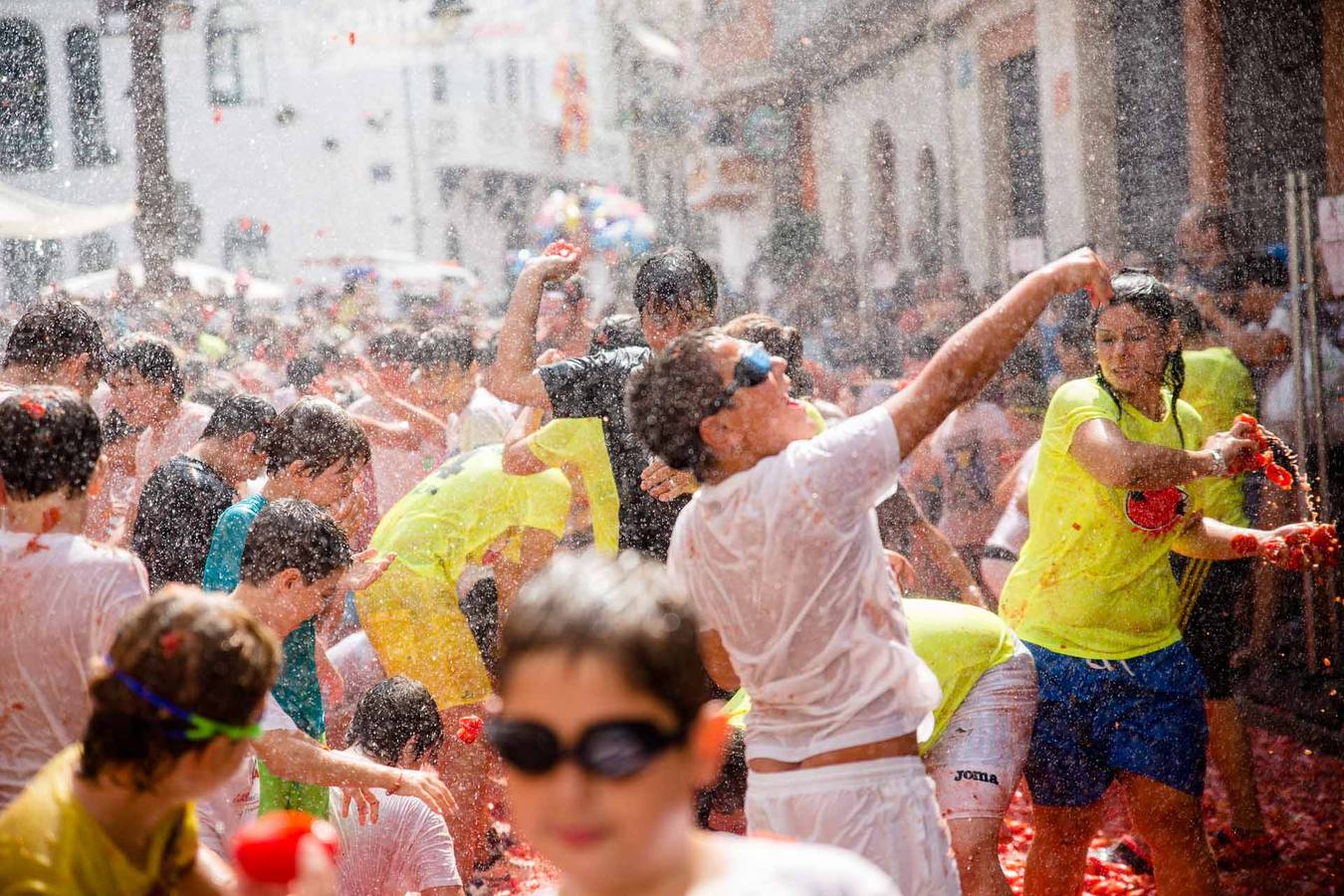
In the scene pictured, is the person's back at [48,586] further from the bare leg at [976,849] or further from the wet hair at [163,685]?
the bare leg at [976,849]

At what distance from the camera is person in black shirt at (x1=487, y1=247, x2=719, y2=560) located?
14.8 feet

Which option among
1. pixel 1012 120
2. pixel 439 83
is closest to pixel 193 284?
pixel 1012 120

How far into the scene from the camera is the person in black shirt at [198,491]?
4996 mm

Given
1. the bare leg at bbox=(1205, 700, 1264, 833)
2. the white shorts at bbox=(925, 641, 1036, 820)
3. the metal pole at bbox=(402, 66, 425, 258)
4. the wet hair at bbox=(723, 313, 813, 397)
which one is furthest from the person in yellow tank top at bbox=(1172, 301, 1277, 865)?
the metal pole at bbox=(402, 66, 425, 258)

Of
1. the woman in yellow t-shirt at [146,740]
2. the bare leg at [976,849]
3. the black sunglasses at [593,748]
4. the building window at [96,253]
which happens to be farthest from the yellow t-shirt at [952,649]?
the building window at [96,253]

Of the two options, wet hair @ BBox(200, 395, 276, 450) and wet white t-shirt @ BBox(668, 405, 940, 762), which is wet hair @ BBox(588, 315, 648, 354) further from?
wet white t-shirt @ BBox(668, 405, 940, 762)

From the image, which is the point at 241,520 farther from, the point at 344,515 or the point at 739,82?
the point at 739,82

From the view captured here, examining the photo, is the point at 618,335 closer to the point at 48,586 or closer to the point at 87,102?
the point at 48,586

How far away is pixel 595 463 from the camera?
499 centimetres

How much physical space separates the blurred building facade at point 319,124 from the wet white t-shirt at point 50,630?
13.1 metres

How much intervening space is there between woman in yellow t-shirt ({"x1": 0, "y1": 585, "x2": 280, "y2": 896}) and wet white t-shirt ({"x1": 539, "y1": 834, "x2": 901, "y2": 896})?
2.58 ft

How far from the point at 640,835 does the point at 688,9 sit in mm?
31520

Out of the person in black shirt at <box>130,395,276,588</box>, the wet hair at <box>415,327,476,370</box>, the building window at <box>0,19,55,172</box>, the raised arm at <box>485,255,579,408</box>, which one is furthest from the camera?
the building window at <box>0,19,55,172</box>

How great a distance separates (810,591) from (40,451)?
1.68 metres
